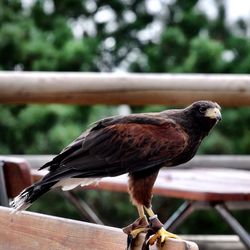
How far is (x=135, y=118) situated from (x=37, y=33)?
441 cm

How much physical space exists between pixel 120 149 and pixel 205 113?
228 mm

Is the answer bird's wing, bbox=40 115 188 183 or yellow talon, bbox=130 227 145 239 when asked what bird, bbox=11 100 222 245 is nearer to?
bird's wing, bbox=40 115 188 183

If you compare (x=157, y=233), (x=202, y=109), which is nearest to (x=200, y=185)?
(x=202, y=109)

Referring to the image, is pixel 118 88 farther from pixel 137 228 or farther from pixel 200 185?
pixel 137 228

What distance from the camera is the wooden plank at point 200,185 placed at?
2.51 m

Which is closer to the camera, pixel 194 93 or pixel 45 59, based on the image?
pixel 194 93

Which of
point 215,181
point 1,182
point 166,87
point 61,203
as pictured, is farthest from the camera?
point 61,203

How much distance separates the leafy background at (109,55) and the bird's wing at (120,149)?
3726 millimetres

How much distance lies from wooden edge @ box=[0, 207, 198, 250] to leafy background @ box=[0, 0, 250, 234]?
12.3ft

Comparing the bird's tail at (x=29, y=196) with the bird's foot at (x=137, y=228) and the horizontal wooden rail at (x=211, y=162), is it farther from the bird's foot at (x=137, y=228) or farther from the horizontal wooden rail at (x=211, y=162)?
the horizontal wooden rail at (x=211, y=162)

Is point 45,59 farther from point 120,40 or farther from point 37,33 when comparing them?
point 120,40

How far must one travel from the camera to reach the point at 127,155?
6.05ft

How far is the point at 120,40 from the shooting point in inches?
271

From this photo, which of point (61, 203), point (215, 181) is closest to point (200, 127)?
point (215, 181)
